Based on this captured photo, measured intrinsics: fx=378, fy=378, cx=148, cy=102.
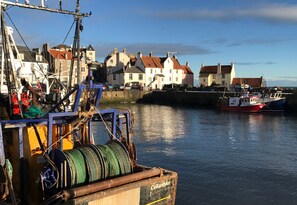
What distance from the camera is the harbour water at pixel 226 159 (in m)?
16.6

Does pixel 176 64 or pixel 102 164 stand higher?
pixel 176 64

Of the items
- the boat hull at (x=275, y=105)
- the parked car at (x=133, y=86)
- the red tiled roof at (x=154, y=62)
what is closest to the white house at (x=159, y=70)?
the red tiled roof at (x=154, y=62)

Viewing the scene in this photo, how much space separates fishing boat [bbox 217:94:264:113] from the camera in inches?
2304

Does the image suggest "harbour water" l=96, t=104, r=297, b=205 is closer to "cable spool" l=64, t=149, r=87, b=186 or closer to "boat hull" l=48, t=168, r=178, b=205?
"boat hull" l=48, t=168, r=178, b=205

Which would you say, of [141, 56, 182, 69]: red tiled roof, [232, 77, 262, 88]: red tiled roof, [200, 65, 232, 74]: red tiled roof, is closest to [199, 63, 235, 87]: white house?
[200, 65, 232, 74]: red tiled roof

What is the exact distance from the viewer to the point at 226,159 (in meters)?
23.6

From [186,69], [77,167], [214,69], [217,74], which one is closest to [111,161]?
[77,167]

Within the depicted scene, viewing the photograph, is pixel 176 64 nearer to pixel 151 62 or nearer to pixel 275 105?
pixel 151 62

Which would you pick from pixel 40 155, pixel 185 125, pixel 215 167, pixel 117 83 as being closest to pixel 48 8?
pixel 40 155

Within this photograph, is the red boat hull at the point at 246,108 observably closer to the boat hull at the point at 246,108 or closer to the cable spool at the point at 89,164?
the boat hull at the point at 246,108

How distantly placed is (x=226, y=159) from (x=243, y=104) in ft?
124

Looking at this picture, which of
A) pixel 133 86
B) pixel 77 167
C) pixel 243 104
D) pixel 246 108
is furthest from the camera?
pixel 133 86

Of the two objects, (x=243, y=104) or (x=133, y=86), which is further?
(x=133, y=86)

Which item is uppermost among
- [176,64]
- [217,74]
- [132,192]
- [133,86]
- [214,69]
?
[176,64]
